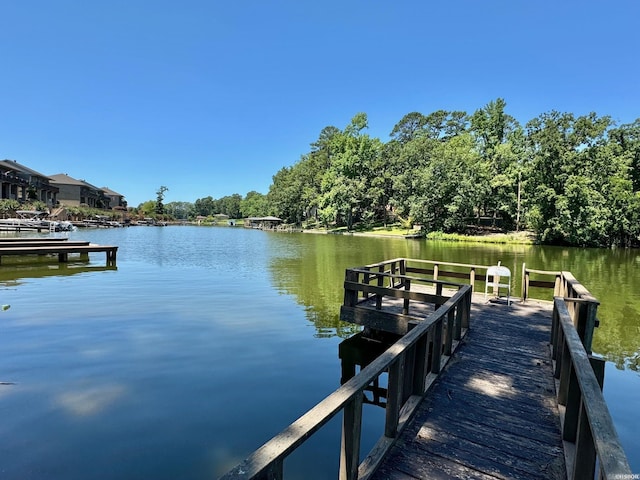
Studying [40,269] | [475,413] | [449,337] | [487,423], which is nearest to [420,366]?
[475,413]

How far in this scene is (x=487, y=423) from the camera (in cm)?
384

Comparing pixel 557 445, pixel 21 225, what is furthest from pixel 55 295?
pixel 21 225

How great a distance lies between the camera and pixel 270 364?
7184 millimetres

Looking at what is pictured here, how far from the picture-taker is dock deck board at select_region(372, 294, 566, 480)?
3137 millimetres

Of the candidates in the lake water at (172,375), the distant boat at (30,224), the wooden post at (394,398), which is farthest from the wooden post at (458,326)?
the distant boat at (30,224)

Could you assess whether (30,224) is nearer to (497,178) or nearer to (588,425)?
(588,425)

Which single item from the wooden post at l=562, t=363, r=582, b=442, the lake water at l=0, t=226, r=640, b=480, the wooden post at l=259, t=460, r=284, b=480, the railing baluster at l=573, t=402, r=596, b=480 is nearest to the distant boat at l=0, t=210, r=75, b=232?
the lake water at l=0, t=226, r=640, b=480

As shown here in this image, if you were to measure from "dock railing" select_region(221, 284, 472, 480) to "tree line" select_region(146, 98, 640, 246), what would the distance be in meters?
40.2

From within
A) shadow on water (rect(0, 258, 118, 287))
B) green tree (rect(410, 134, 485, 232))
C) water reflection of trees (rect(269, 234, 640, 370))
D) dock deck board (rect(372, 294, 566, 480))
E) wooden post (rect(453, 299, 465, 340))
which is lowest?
water reflection of trees (rect(269, 234, 640, 370))

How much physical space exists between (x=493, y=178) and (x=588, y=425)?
50.2 meters

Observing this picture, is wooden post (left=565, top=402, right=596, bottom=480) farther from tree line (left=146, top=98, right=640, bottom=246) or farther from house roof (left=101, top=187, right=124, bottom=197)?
house roof (left=101, top=187, right=124, bottom=197)

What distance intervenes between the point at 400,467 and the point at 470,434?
93 cm

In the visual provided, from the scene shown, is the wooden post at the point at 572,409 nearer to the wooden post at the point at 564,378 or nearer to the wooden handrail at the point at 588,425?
the wooden handrail at the point at 588,425

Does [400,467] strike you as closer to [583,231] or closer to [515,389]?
[515,389]
